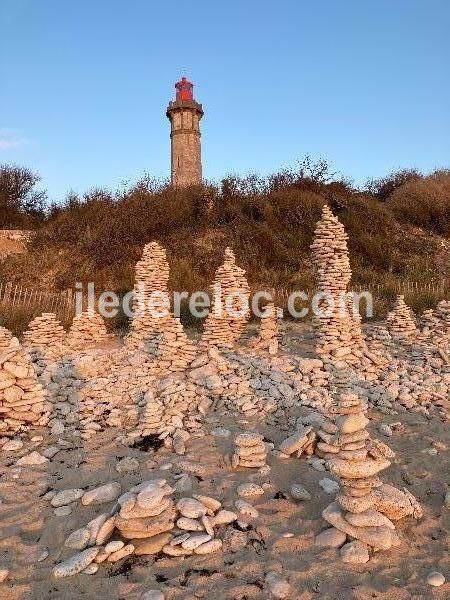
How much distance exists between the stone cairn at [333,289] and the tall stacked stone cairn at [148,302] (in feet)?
11.6

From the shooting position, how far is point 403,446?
604 centimetres

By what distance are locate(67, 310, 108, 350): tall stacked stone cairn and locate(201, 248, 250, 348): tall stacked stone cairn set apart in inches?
125

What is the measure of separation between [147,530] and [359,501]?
1828mm

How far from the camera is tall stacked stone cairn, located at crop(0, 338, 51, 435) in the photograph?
671 cm

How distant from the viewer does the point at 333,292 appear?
9.35 m

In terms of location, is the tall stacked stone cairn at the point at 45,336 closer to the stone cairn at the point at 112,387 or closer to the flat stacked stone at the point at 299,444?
the stone cairn at the point at 112,387

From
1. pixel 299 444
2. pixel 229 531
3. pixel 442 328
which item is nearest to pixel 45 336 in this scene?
pixel 299 444

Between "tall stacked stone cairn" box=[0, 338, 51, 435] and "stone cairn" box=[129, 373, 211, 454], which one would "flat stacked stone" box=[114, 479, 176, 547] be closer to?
"stone cairn" box=[129, 373, 211, 454]

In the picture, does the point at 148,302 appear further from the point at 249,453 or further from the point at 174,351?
the point at 249,453

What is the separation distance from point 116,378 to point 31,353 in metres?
2.97

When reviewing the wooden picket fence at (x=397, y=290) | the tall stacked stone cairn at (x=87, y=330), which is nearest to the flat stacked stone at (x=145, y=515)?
the tall stacked stone cairn at (x=87, y=330)

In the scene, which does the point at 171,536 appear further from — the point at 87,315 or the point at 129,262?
the point at 129,262

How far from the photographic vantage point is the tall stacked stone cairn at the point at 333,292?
30.1ft

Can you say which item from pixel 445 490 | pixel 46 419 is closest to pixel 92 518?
pixel 46 419
